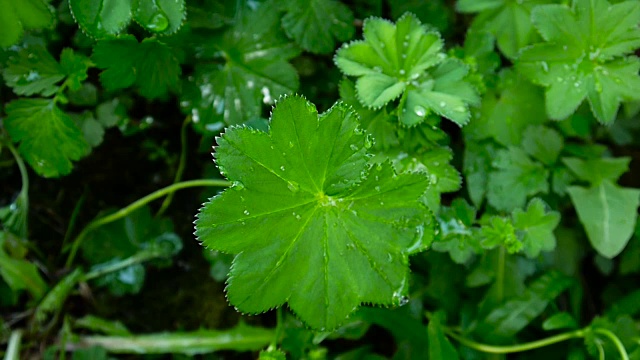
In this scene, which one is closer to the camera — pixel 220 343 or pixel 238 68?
pixel 238 68

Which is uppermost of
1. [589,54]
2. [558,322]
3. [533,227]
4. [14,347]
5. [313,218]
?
[589,54]

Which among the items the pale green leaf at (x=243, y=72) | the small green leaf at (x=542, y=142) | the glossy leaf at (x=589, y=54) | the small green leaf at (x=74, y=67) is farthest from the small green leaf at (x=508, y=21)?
the small green leaf at (x=74, y=67)

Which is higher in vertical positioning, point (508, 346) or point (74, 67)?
point (74, 67)

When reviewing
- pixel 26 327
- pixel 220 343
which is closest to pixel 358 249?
pixel 220 343

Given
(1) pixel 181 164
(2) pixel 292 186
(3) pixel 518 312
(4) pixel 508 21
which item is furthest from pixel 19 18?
(3) pixel 518 312

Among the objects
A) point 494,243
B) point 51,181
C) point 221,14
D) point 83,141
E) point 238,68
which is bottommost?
point 51,181

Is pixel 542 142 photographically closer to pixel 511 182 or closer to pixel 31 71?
pixel 511 182

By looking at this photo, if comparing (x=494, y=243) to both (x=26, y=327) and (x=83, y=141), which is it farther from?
(x=26, y=327)
